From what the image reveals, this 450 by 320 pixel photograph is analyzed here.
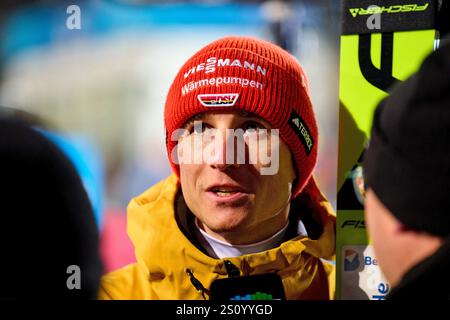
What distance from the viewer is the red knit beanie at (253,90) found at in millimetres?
1817

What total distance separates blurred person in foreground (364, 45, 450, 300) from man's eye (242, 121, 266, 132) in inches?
31.4

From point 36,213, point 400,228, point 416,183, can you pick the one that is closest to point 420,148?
point 416,183

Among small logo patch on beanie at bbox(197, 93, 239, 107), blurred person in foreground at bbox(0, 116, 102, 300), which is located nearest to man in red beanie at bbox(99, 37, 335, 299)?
small logo patch on beanie at bbox(197, 93, 239, 107)

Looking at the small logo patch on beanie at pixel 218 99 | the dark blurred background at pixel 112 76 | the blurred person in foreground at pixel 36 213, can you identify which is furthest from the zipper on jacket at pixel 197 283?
the blurred person in foreground at pixel 36 213

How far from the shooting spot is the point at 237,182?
1.88 meters

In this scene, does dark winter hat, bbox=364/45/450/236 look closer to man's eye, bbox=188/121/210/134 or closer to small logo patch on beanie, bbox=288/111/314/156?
small logo patch on beanie, bbox=288/111/314/156

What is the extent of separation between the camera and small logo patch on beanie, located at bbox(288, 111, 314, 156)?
1.85 m

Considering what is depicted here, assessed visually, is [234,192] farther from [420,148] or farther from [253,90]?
[420,148]

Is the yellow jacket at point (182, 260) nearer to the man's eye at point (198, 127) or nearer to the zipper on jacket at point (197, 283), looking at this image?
the zipper on jacket at point (197, 283)

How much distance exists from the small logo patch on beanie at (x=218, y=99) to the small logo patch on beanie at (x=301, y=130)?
225mm
